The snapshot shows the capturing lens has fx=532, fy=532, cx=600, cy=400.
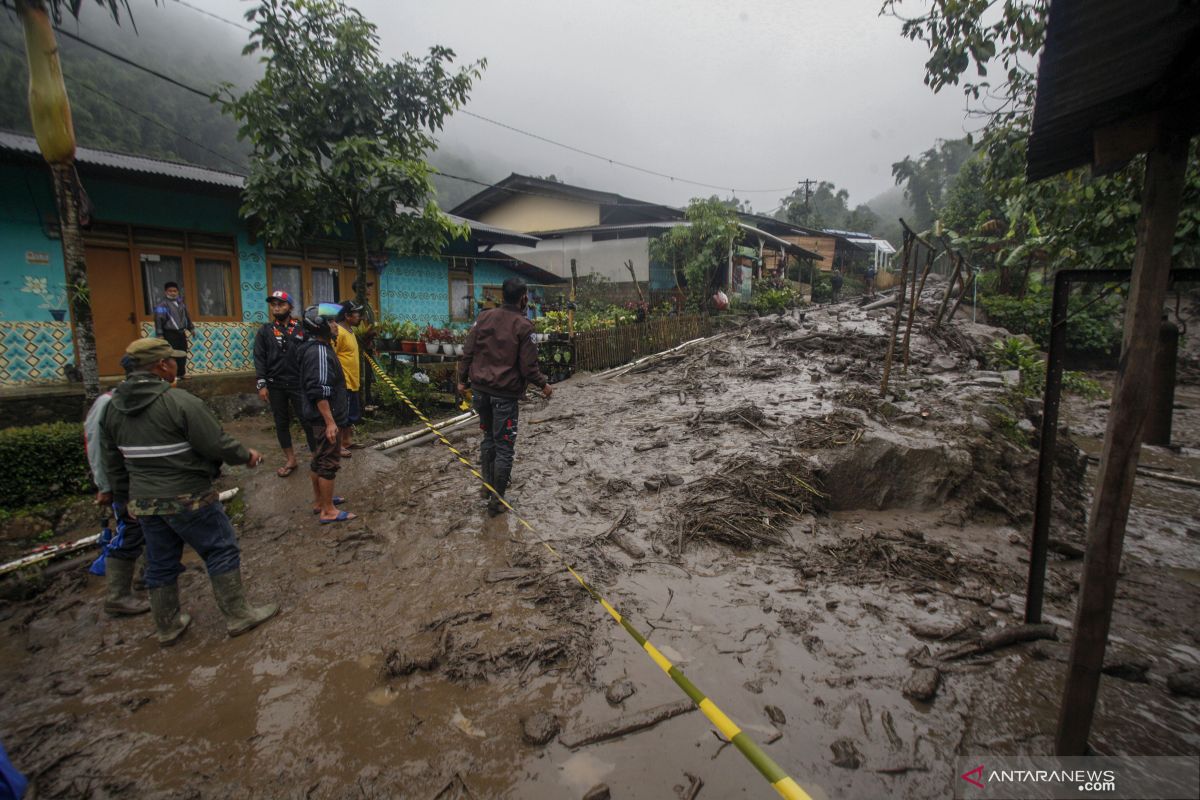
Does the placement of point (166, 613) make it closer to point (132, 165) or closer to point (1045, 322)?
point (132, 165)

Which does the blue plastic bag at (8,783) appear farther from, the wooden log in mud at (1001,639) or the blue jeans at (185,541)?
the wooden log in mud at (1001,639)

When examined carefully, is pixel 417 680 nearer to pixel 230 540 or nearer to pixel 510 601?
pixel 510 601

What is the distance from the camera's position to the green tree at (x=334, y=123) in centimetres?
719

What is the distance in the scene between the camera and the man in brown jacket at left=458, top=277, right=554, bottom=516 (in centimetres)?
477

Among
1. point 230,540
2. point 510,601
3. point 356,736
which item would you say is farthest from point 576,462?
point 356,736

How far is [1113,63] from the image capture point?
2170 mm

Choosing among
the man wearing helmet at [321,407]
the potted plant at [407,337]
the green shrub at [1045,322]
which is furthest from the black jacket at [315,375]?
the green shrub at [1045,322]

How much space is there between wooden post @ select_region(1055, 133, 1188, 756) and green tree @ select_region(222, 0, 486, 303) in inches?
301

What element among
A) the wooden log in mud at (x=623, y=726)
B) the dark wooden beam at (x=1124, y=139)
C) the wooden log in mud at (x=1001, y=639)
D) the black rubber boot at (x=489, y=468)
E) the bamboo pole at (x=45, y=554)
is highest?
the dark wooden beam at (x=1124, y=139)

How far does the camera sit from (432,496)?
562 centimetres

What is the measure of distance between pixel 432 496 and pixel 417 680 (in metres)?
2.81

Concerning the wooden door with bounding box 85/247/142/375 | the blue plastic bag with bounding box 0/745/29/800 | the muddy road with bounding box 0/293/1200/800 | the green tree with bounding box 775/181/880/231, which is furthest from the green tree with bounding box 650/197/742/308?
the green tree with bounding box 775/181/880/231

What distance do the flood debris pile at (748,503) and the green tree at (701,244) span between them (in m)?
12.7

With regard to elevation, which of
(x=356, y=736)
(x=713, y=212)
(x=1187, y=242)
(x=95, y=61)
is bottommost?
(x=356, y=736)
